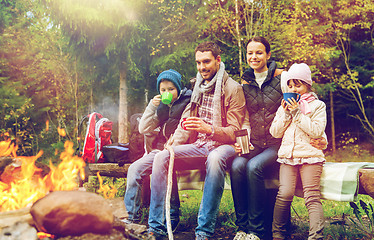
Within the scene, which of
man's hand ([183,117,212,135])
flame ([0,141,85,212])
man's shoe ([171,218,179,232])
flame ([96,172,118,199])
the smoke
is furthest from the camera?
the smoke

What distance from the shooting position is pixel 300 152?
2.81 m

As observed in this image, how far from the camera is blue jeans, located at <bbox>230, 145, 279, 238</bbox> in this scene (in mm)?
2916

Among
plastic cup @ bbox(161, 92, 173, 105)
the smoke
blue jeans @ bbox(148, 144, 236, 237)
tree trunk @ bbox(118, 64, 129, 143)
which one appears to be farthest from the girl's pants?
the smoke

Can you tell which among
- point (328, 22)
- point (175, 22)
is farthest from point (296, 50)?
point (175, 22)

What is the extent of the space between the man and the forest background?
19.4 feet

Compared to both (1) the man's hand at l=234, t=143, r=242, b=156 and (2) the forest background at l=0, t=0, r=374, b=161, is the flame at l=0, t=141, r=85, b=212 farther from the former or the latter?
(2) the forest background at l=0, t=0, r=374, b=161

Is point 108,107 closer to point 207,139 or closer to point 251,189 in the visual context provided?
point 207,139

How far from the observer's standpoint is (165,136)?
3660 millimetres

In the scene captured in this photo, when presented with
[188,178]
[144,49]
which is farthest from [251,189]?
[144,49]

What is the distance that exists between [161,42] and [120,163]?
7.28 m

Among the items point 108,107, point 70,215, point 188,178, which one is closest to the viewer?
point 70,215

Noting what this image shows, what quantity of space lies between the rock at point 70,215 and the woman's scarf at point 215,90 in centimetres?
160

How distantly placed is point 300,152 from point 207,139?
94 cm

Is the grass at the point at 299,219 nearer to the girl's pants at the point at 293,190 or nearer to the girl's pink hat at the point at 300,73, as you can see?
Result: the girl's pants at the point at 293,190
